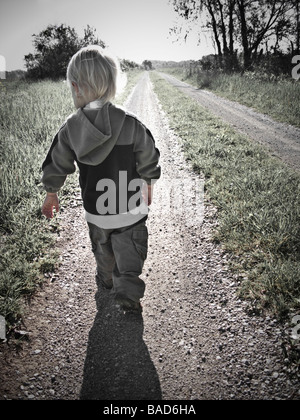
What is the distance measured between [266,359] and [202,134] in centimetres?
636

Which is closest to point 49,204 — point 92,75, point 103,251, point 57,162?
point 57,162

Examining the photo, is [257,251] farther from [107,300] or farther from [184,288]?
[107,300]

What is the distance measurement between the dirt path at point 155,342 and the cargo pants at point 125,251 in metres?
0.43

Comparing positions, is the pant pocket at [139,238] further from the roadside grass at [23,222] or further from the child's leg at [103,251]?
the roadside grass at [23,222]

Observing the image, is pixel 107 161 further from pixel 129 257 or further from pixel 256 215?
pixel 256 215

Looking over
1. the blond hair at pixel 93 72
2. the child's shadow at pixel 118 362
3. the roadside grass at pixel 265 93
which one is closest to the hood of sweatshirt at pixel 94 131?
the blond hair at pixel 93 72

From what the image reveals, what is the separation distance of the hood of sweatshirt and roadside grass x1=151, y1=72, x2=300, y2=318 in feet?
6.47

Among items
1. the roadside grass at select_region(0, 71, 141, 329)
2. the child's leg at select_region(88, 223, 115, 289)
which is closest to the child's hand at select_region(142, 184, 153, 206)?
the child's leg at select_region(88, 223, 115, 289)

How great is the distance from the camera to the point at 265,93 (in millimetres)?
11883

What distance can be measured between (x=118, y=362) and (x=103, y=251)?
94 cm

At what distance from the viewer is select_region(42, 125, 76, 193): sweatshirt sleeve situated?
5.60 ft

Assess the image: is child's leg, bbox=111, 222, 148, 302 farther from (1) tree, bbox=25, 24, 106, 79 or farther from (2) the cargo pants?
(1) tree, bbox=25, 24, 106, 79

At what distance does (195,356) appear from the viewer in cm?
189

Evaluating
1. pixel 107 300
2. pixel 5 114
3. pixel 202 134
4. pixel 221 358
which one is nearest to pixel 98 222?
pixel 107 300
